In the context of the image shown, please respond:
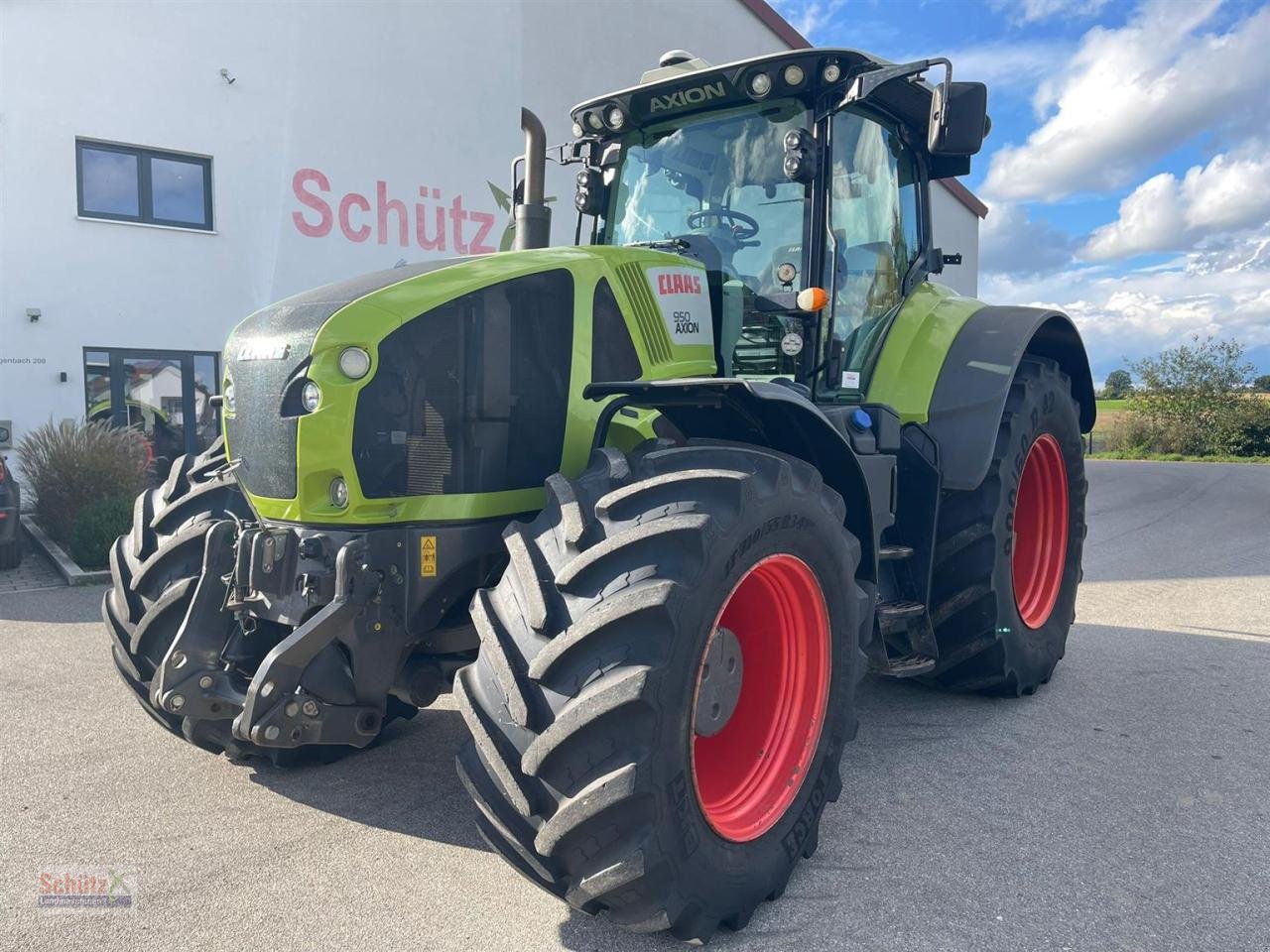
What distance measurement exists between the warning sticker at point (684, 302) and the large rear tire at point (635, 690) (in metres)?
0.78

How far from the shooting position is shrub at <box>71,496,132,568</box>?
849 centimetres

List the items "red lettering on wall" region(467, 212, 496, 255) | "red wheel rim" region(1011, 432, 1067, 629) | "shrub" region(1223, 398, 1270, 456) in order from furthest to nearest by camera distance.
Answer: "shrub" region(1223, 398, 1270, 456), "red lettering on wall" region(467, 212, 496, 255), "red wheel rim" region(1011, 432, 1067, 629)

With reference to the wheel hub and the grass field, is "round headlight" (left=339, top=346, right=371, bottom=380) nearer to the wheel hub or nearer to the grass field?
the wheel hub

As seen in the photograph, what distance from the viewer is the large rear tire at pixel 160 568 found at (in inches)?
130

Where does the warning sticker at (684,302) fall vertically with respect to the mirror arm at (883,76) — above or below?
below

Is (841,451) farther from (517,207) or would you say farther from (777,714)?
(517,207)

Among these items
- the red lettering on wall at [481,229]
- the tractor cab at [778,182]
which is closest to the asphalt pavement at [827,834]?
the tractor cab at [778,182]

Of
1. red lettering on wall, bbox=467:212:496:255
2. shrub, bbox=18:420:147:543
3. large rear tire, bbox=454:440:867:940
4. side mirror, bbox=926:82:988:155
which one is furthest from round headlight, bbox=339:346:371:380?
red lettering on wall, bbox=467:212:496:255

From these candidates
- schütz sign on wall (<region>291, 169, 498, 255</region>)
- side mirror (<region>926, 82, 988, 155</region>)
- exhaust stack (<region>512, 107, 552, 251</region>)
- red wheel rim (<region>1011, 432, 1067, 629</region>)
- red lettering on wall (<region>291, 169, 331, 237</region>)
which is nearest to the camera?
exhaust stack (<region>512, 107, 552, 251</region>)

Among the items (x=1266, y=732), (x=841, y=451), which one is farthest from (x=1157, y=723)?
(x=841, y=451)

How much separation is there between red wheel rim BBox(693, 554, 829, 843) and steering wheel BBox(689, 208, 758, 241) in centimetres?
164

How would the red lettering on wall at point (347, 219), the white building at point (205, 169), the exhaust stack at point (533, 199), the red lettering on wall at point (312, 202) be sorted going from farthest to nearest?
the red lettering on wall at point (347, 219), the red lettering on wall at point (312, 202), the white building at point (205, 169), the exhaust stack at point (533, 199)

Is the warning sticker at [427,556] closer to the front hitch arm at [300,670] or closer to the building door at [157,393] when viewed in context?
the front hitch arm at [300,670]

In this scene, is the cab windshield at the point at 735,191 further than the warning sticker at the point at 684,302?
Yes
